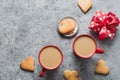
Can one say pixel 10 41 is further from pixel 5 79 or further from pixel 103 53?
pixel 103 53

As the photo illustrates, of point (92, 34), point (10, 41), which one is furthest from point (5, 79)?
point (92, 34)

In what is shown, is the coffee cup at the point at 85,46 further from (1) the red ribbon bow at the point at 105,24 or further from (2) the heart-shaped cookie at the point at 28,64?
(2) the heart-shaped cookie at the point at 28,64

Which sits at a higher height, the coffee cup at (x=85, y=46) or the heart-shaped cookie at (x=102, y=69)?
the coffee cup at (x=85, y=46)

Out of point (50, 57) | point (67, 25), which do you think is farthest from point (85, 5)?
point (50, 57)

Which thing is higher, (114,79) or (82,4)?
(82,4)

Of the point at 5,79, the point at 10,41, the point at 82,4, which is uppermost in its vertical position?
the point at 82,4

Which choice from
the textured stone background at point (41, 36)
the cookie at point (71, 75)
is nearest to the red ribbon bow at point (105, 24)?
the textured stone background at point (41, 36)

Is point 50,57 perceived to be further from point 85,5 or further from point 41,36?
point 85,5

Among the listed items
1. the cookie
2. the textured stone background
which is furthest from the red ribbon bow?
the cookie

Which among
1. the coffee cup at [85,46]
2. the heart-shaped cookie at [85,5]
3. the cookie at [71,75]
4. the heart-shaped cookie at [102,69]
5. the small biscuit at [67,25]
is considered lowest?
the cookie at [71,75]
